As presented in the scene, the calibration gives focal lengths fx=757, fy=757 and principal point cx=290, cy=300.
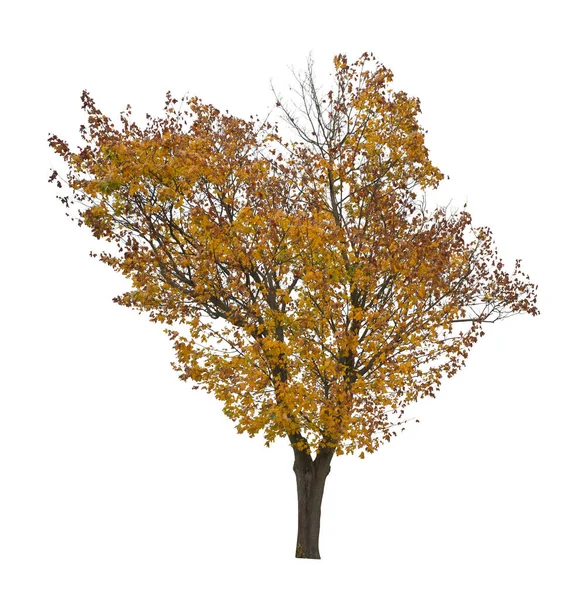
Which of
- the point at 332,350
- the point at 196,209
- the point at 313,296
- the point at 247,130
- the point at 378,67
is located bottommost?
the point at 332,350

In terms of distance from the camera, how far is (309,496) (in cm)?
1620

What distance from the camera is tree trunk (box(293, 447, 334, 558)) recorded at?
52.8ft

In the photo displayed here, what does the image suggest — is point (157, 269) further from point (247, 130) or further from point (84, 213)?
point (247, 130)

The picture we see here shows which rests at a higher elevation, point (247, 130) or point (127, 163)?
point (247, 130)

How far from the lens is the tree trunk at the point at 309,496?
634 inches

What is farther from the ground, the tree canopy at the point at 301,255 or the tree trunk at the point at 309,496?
the tree canopy at the point at 301,255

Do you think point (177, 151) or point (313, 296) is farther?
point (313, 296)

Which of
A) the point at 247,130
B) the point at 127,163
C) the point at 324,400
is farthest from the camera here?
the point at 247,130

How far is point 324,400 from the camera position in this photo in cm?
1509

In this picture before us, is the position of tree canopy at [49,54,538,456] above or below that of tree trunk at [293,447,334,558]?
above

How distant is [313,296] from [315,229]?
207 centimetres

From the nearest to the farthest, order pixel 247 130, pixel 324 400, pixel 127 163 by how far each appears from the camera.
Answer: pixel 127 163 → pixel 324 400 → pixel 247 130

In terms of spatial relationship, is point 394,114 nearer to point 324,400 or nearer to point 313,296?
point 313,296

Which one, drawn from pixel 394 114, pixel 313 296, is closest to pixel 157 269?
pixel 313 296
